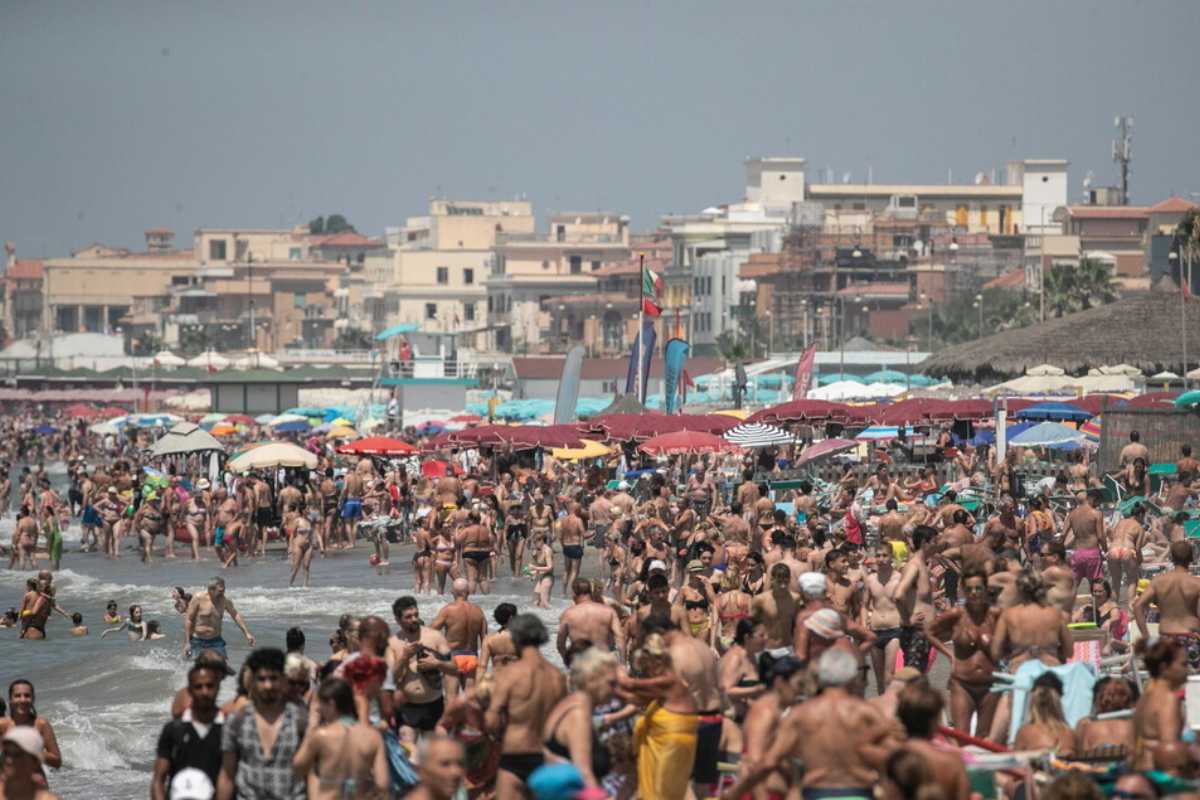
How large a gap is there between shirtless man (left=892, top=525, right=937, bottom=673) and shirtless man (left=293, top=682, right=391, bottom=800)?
502cm

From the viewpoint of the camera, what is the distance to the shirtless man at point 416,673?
11016 millimetres

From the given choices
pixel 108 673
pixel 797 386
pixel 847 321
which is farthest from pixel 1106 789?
pixel 847 321

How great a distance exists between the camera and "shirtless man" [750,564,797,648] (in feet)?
38.3

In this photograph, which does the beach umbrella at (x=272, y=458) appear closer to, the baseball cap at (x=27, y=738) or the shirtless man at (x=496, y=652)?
the shirtless man at (x=496, y=652)

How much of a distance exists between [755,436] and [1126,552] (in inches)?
541

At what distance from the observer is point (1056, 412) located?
102 feet

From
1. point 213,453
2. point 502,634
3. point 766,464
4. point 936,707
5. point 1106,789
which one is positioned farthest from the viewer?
point 213,453

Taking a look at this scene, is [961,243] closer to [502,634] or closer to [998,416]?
[998,416]

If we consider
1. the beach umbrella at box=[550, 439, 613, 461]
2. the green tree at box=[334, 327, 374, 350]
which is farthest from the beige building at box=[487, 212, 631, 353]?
the beach umbrella at box=[550, 439, 613, 461]

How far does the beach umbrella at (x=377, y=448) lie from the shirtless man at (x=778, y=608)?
20.8m

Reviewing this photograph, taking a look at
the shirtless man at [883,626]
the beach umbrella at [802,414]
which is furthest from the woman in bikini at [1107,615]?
the beach umbrella at [802,414]

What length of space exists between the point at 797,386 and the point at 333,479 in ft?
28.0

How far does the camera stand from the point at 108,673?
19797 mm

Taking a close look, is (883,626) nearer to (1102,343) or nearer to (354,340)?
(1102,343)
